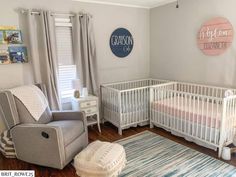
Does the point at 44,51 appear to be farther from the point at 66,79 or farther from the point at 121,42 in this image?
the point at 121,42

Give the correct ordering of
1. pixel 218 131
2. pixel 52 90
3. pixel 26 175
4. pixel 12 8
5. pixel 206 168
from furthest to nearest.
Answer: pixel 52 90, pixel 12 8, pixel 218 131, pixel 206 168, pixel 26 175

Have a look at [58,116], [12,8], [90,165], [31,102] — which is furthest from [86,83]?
[90,165]

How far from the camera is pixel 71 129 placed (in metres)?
2.47

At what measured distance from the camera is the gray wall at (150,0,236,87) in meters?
3.01

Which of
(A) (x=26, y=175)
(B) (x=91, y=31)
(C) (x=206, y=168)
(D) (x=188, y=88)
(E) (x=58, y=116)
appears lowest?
(C) (x=206, y=168)

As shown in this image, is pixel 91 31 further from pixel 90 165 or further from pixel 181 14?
pixel 90 165

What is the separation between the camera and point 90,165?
1912 mm

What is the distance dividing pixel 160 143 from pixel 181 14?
238 cm

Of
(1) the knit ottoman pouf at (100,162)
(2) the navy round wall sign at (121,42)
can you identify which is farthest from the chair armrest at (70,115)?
(2) the navy round wall sign at (121,42)

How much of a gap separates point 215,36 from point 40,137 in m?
3.01

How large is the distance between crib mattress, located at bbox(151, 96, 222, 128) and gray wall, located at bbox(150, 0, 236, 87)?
59 cm

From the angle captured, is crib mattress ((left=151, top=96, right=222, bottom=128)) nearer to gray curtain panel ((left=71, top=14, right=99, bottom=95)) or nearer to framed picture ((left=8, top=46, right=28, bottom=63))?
gray curtain panel ((left=71, top=14, right=99, bottom=95))

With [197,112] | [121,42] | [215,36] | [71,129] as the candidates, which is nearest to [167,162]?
[197,112]

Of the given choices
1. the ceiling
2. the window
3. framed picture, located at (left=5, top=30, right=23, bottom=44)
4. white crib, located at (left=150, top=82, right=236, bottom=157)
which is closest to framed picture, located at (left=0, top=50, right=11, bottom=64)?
framed picture, located at (left=5, top=30, right=23, bottom=44)
